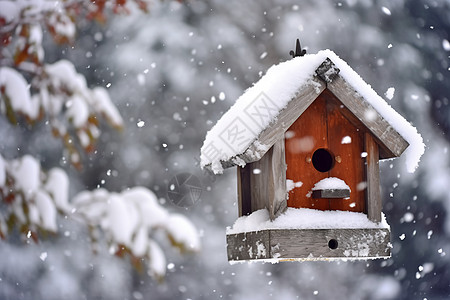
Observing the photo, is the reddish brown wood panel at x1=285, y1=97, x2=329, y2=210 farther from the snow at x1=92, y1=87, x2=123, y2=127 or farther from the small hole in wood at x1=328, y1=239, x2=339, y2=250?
the snow at x1=92, y1=87, x2=123, y2=127

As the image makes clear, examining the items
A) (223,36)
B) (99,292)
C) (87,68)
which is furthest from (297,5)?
(99,292)

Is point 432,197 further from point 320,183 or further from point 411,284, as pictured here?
point 320,183

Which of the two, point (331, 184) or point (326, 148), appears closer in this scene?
point (331, 184)

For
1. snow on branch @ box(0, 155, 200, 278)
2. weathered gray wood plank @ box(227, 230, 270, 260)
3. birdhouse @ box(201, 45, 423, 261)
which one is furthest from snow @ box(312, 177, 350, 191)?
snow on branch @ box(0, 155, 200, 278)

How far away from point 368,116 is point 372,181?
0.35 metres

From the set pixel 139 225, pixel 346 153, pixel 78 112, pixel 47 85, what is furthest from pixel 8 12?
pixel 346 153

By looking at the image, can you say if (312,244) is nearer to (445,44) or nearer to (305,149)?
(305,149)

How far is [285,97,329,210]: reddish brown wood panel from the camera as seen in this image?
133 inches

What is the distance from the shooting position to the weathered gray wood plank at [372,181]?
3.45 metres

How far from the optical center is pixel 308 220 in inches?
129

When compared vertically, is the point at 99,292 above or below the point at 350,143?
above

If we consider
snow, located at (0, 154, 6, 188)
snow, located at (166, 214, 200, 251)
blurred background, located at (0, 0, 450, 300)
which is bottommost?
snow, located at (166, 214, 200, 251)

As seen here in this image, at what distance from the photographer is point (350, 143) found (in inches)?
140

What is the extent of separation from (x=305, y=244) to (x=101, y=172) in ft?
17.8
